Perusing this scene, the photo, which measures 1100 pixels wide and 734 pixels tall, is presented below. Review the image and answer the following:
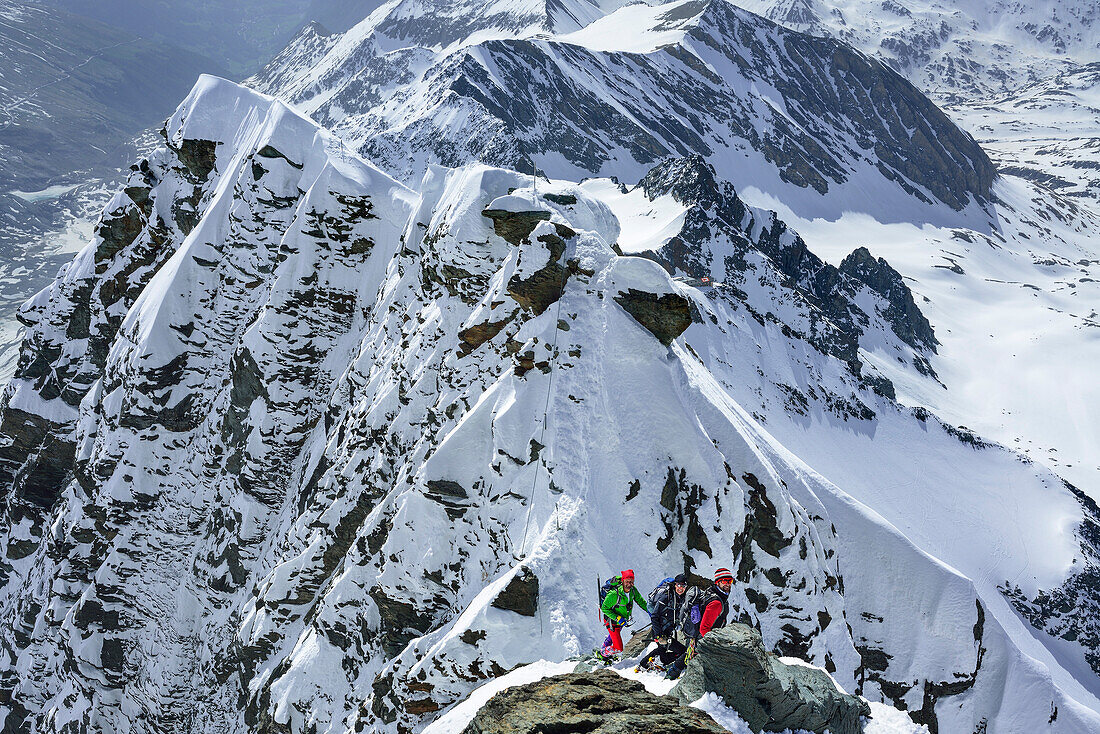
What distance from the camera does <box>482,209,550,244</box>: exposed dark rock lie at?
28.3 metres

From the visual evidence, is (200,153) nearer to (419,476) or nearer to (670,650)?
(419,476)

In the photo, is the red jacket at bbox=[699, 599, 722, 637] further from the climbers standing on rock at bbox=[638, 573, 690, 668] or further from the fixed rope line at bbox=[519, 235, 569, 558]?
the fixed rope line at bbox=[519, 235, 569, 558]

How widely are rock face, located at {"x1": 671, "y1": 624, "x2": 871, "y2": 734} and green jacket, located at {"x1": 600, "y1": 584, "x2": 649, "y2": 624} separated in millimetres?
2729

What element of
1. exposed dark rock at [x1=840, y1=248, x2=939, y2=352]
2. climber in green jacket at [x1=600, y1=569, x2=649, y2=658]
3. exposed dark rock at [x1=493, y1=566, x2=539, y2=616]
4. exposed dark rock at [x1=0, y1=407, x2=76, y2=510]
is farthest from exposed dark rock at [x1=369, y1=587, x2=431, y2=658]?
exposed dark rock at [x1=840, y1=248, x2=939, y2=352]

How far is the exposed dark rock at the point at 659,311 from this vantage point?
25594 mm

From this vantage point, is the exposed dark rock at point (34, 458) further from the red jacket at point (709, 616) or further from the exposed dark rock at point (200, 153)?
Answer: the red jacket at point (709, 616)

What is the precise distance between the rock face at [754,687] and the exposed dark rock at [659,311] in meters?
13.8

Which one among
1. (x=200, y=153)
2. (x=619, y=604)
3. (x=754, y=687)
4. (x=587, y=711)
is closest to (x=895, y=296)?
(x=200, y=153)

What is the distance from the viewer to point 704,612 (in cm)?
1465

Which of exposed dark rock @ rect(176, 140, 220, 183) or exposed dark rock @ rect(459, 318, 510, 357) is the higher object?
exposed dark rock @ rect(176, 140, 220, 183)

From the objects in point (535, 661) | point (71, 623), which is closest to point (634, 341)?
point (535, 661)

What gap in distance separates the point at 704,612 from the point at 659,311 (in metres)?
13.6

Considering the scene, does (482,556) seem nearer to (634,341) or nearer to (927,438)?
(634,341)

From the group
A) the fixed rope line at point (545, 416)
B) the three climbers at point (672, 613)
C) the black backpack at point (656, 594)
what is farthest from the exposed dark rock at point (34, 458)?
the black backpack at point (656, 594)
